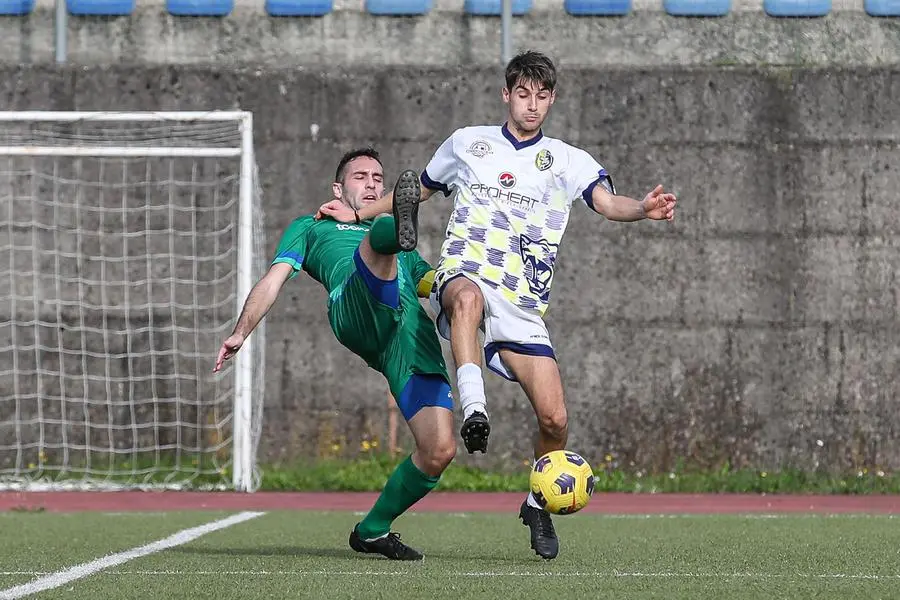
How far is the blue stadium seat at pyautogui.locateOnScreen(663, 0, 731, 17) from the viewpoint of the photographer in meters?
12.3

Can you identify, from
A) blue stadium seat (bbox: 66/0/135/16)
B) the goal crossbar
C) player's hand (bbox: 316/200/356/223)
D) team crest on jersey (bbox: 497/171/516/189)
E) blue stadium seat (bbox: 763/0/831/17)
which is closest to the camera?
team crest on jersey (bbox: 497/171/516/189)

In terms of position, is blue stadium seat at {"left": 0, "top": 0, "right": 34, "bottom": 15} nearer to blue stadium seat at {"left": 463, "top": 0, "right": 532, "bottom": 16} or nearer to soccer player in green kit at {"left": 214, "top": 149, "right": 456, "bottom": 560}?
blue stadium seat at {"left": 463, "top": 0, "right": 532, "bottom": 16}

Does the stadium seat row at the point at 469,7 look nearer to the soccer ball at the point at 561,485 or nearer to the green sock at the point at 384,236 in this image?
the green sock at the point at 384,236

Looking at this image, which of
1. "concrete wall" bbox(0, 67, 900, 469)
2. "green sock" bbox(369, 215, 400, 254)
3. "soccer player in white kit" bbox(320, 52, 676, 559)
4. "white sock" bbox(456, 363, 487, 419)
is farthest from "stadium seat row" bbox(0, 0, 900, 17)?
"white sock" bbox(456, 363, 487, 419)

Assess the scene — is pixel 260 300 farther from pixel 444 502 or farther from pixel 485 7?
pixel 485 7

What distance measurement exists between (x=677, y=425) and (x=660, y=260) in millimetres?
1244

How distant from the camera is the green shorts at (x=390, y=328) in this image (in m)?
5.88

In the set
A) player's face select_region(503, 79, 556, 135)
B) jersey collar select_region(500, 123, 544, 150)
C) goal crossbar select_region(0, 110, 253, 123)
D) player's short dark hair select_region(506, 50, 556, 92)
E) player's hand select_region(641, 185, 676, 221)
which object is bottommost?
player's hand select_region(641, 185, 676, 221)

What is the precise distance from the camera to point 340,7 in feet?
40.7

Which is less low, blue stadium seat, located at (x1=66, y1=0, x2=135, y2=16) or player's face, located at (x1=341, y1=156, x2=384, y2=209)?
blue stadium seat, located at (x1=66, y1=0, x2=135, y2=16)

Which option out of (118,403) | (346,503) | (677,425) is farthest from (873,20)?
(118,403)

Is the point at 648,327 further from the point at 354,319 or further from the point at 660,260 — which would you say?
the point at 354,319

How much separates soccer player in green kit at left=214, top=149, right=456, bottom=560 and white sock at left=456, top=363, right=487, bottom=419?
252 mm

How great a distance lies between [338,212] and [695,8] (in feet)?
22.2
